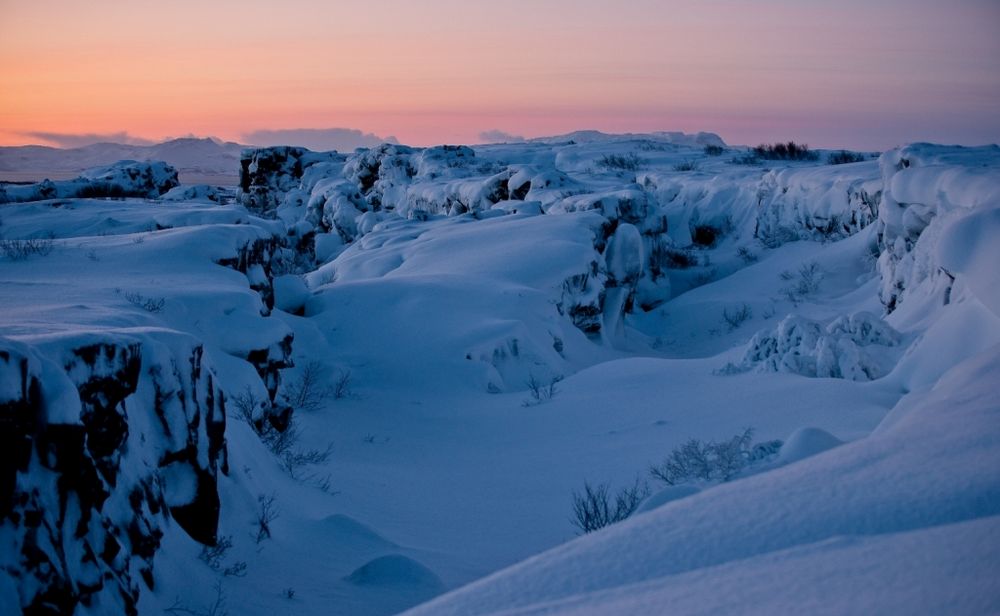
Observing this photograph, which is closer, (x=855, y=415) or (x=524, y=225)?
(x=855, y=415)

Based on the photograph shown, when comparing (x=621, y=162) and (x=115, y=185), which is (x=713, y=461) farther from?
(x=115, y=185)

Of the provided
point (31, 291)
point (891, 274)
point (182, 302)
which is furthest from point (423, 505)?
point (891, 274)

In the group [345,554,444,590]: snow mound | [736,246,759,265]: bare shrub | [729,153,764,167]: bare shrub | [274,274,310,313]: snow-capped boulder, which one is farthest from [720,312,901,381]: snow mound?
[729,153,764,167]: bare shrub

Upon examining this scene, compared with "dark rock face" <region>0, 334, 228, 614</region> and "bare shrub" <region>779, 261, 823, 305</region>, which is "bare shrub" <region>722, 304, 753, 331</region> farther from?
"dark rock face" <region>0, 334, 228, 614</region>

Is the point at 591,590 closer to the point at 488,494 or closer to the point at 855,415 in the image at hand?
the point at 488,494

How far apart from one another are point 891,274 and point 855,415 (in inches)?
261

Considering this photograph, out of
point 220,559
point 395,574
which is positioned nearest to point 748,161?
point 395,574

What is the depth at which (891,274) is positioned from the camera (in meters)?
12.2

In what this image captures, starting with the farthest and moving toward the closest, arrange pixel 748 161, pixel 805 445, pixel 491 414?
pixel 748 161 < pixel 491 414 < pixel 805 445

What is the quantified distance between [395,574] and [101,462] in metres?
1.77

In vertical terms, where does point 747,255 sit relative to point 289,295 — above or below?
above

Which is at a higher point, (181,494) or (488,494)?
(181,494)

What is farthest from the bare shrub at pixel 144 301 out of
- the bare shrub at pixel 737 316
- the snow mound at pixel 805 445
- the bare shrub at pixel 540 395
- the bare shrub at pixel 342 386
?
the bare shrub at pixel 737 316

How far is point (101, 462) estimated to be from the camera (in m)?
3.80
